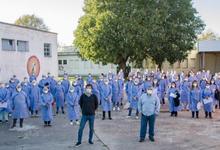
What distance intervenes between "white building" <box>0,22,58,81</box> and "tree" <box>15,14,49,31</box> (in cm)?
5090

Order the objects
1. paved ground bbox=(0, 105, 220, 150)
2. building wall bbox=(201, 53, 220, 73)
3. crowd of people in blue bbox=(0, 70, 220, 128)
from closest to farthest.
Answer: paved ground bbox=(0, 105, 220, 150) → crowd of people in blue bbox=(0, 70, 220, 128) → building wall bbox=(201, 53, 220, 73)

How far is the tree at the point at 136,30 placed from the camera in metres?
41.1

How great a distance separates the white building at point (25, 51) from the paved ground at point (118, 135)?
→ 28.4 ft

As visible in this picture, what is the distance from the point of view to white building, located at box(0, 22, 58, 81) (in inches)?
1007

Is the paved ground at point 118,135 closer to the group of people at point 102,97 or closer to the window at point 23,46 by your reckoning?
the group of people at point 102,97

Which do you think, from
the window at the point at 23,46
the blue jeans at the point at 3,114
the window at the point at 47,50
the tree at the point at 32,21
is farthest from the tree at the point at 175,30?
the tree at the point at 32,21

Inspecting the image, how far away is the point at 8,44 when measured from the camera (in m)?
26.1

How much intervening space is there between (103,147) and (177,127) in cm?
432

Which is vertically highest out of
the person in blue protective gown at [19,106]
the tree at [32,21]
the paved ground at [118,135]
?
the tree at [32,21]

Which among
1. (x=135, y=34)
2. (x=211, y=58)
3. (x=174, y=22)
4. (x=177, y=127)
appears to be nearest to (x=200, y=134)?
(x=177, y=127)

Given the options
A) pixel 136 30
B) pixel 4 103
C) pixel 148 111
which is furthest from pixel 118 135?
pixel 136 30

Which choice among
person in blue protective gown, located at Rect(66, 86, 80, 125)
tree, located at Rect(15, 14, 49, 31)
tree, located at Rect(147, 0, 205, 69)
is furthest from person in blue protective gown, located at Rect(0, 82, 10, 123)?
tree, located at Rect(15, 14, 49, 31)

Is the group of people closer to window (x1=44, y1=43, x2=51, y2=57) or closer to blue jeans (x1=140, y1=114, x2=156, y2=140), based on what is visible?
blue jeans (x1=140, y1=114, x2=156, y2=140)

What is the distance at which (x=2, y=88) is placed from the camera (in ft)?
58.4
